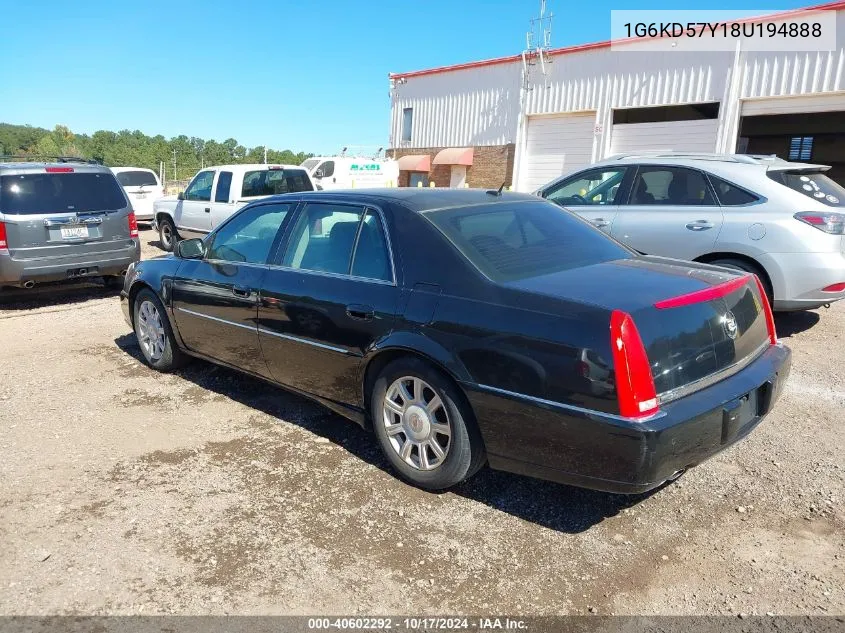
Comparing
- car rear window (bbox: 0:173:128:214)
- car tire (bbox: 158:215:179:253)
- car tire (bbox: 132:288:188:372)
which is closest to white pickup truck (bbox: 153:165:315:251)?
car tire (bbox: 158:215:179:253)

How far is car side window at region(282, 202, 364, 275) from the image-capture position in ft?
12.8

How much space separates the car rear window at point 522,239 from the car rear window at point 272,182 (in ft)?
27.0

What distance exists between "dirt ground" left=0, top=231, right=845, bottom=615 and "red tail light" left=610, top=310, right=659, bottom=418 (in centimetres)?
77

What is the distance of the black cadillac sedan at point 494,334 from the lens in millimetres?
2729

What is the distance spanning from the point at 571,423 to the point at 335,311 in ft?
5.16

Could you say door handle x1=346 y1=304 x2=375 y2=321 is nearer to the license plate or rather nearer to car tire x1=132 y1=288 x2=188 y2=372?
car tire x1=132 y1=288 x2=188 y2=372

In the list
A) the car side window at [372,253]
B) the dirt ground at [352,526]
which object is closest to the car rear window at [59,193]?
the dirt ground at [352,526]

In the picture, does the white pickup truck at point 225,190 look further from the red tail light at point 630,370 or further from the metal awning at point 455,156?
the metal awning at point 455,156

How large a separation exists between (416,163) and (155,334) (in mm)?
20729

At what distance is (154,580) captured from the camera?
277 cm

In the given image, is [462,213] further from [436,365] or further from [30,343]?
[30,343]

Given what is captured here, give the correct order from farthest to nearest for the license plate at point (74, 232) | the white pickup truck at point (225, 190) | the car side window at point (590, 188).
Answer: the white pickup truck at point (225, 190) → the license plate at point (74, 232) → the car side window at point (590, 188)

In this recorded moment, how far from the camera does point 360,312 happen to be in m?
3.59

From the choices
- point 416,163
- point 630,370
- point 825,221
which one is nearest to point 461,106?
point 416,163
